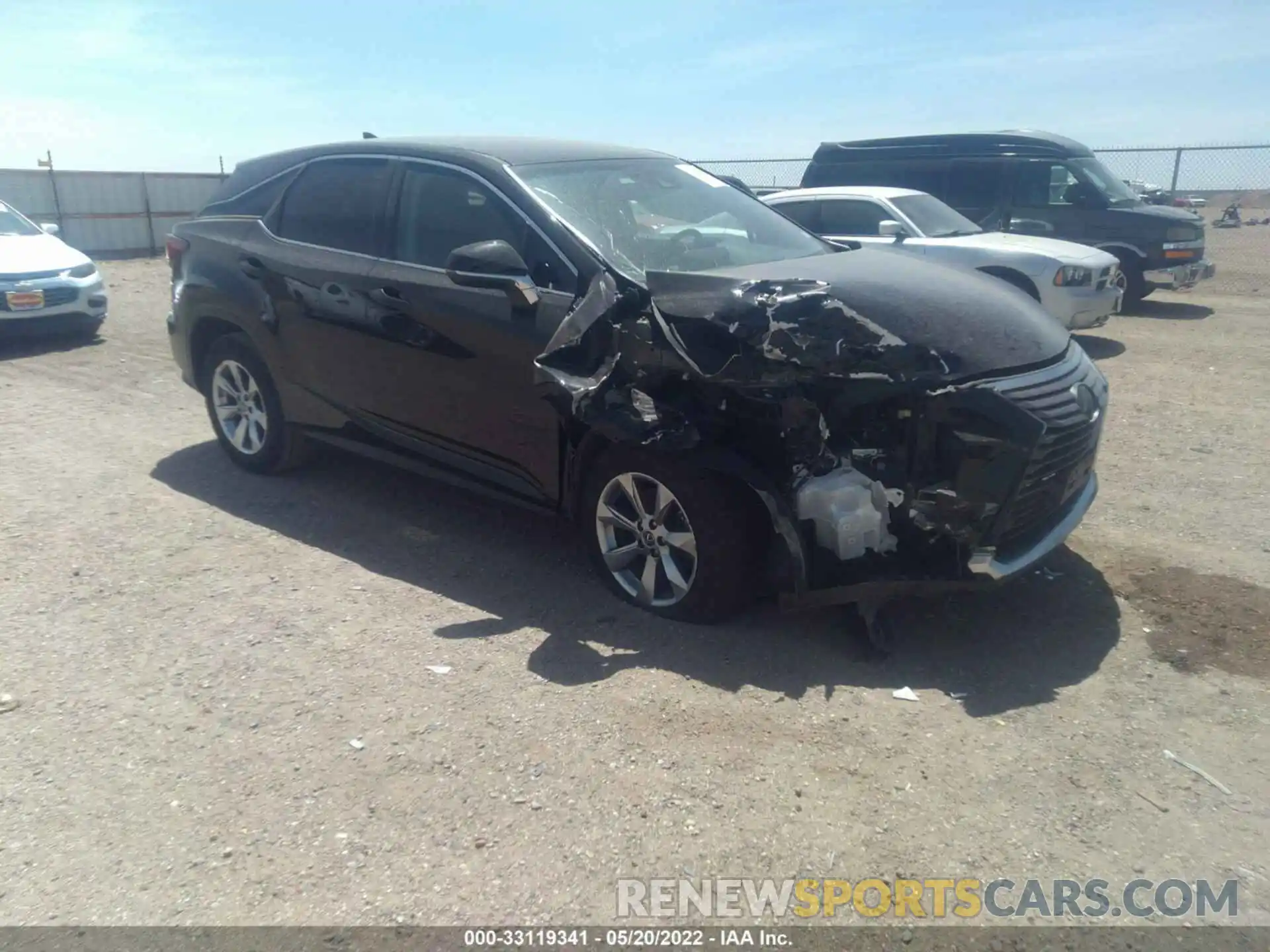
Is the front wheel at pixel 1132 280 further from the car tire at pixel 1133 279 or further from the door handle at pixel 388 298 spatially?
the door handle at pixel 388 298

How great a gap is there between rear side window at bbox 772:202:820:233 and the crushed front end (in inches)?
277

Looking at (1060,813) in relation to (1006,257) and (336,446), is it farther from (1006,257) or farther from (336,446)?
(1006,257)

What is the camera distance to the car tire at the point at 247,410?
5.96m

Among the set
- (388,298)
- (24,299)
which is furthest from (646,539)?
(24,299)

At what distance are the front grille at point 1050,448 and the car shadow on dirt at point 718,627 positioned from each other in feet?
0.98

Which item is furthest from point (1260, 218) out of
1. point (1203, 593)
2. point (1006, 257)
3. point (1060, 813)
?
point (1060, 813)

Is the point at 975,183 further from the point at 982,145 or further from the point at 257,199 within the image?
the point at 257,199

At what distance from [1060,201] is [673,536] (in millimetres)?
10636

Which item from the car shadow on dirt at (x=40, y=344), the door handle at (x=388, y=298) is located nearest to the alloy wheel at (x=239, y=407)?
the door handle at (x=388, y=298)

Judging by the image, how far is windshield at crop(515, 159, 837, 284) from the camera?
182 inches

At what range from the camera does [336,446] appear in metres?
5.67

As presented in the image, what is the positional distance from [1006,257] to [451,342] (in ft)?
23.8

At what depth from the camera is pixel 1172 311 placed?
13.5 m

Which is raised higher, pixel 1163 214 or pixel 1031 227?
pixel 1163 214
